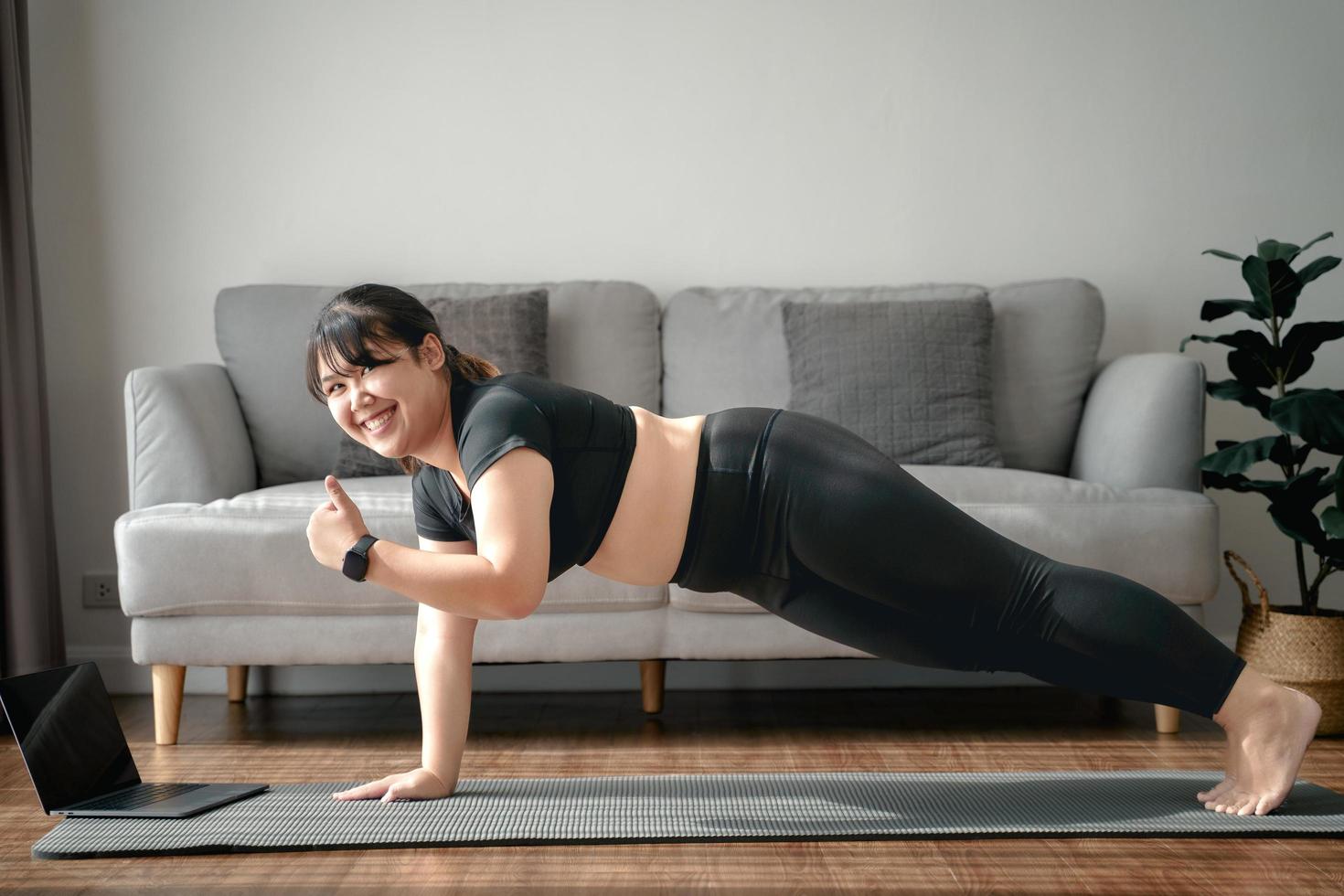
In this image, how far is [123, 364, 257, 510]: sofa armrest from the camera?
2455mm

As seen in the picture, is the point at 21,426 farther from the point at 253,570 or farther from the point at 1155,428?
the point at 1155,428

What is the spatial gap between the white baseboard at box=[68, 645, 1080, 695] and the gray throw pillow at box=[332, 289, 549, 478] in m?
0.56

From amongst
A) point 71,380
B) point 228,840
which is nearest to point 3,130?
point 71,380

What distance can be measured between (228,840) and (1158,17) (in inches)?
118

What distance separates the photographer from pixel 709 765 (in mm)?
2145

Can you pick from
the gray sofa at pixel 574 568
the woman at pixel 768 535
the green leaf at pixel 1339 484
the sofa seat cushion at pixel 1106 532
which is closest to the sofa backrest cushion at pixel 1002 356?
the gray sofa at pixel 574 568

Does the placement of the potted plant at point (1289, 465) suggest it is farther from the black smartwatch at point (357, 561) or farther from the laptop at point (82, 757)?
the laptop at point (82, 757)

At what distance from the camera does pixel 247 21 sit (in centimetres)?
314

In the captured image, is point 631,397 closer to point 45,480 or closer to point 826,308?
point 826,308

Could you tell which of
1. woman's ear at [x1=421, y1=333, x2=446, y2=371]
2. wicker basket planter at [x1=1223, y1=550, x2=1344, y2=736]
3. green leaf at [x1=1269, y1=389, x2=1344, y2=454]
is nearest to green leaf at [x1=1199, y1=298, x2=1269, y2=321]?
green leaf at [x1=1269, y1=389, x2=1344, y2=454]

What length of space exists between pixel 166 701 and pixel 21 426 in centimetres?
82

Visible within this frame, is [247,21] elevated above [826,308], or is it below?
above

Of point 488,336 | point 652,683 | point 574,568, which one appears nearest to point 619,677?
point 652,683

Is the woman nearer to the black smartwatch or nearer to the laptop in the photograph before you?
the black smartwatch
